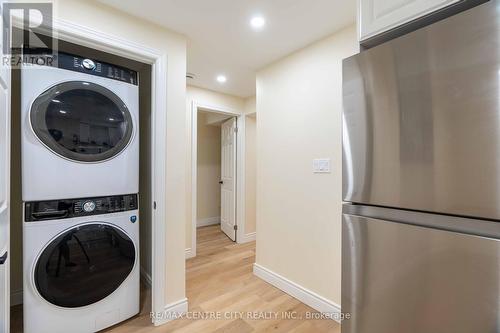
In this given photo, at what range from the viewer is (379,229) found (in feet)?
2.74

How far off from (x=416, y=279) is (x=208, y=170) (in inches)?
174

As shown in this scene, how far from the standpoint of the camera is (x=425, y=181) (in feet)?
2.40

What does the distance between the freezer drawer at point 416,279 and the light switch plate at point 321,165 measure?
42.7 inches

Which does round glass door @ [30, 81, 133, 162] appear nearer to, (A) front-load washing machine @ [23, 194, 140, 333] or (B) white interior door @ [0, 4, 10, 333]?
(B) white interior door @ [0, 4, 10, 333]

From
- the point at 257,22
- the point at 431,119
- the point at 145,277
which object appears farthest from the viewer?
the point at 145,277

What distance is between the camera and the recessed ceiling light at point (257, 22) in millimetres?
1739

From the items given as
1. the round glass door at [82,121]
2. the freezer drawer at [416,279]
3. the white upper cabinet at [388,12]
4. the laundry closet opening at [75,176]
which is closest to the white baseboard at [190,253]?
the laundry closet opening at [75,176]

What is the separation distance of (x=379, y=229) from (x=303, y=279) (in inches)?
62.7

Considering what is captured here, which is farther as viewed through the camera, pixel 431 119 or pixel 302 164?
pixel 302 164

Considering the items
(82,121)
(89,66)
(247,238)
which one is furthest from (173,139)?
(247,238)

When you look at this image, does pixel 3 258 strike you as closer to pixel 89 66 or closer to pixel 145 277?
pixel 89 66

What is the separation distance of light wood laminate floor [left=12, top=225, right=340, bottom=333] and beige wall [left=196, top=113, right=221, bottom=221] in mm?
1748

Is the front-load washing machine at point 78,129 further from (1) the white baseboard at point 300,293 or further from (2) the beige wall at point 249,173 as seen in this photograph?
(2) the beige wall at point 249,173

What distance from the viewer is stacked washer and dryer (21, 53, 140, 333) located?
1.41 metres
